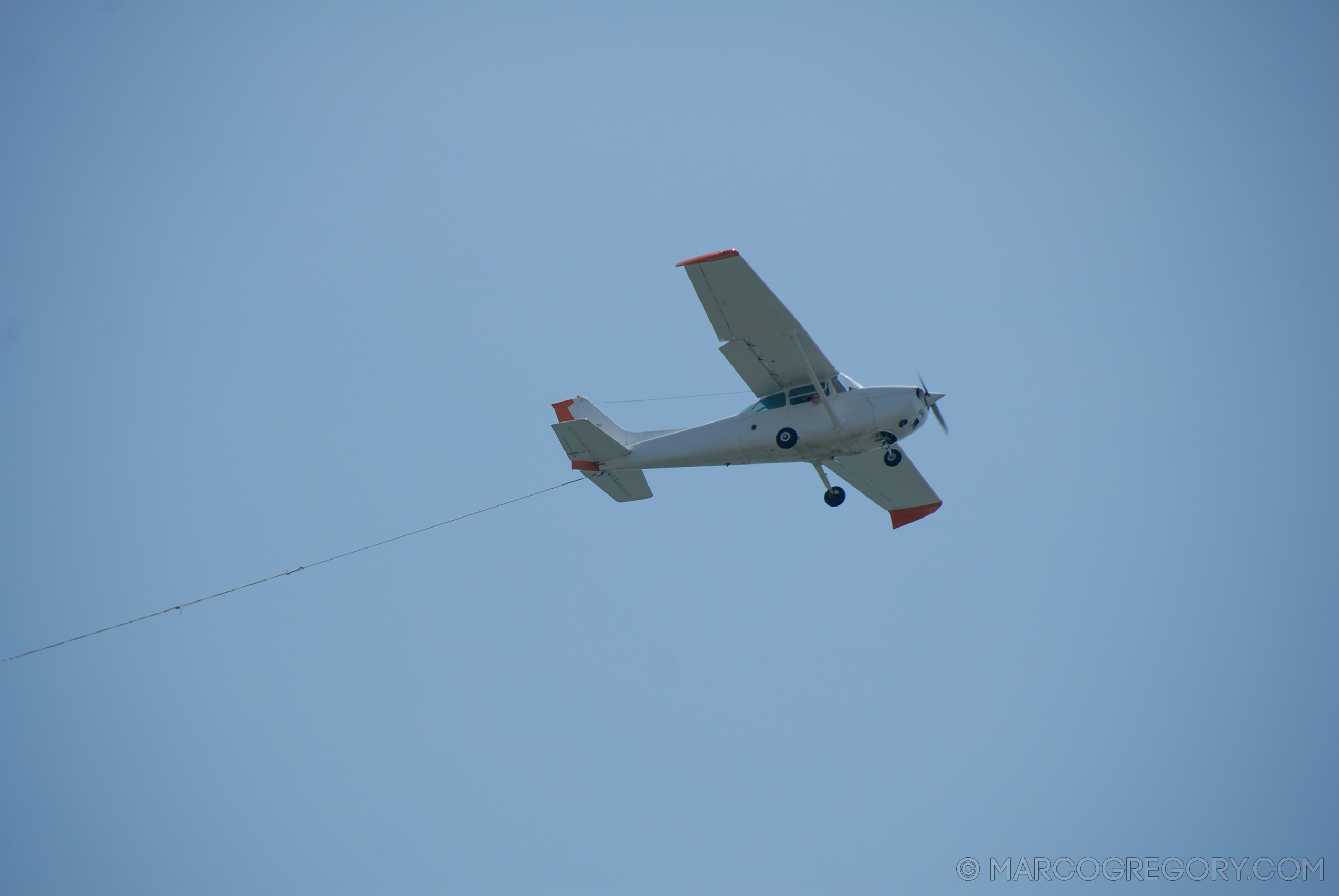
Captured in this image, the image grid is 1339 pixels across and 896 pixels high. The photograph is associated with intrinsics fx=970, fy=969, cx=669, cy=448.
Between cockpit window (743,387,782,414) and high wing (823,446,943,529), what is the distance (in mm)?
2135

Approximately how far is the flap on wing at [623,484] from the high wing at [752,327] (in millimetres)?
2876

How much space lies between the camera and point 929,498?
62.3 ft

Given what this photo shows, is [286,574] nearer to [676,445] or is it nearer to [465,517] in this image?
[465,517]

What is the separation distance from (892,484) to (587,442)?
235 inches

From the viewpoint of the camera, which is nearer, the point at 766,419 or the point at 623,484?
the point at 766,419

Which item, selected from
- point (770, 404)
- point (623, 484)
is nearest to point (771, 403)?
point (770, 404)

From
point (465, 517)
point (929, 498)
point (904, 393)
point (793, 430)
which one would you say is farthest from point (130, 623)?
point (929, 498)

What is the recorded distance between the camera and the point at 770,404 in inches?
653

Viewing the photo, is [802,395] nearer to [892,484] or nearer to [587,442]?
[892,484]

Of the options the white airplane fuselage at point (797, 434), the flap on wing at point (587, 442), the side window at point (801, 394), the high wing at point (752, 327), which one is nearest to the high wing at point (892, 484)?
the white airplane fuselage at point (797, 434)

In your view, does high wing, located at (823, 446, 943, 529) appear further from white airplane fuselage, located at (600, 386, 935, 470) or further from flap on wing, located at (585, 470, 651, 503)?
flap on wing, located at (585, 470, 651, 503)

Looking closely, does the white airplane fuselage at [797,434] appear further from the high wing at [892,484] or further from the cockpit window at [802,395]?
the high wing at [892,484]

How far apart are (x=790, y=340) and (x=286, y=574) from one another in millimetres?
8389

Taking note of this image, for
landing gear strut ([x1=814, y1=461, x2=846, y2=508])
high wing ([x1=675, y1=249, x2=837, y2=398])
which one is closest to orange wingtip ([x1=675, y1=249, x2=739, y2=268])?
high wing ([x1=675, y1=249, x2=837, y2=398])
